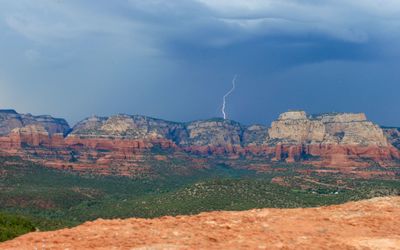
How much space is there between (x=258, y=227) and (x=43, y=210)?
128443mm

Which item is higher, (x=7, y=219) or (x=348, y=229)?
(x=348, y=229)

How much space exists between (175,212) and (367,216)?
9095 centimetres

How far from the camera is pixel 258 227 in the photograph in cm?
2688

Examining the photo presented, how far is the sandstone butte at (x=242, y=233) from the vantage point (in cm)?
2408

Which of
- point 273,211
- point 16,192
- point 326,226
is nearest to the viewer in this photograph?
point 326,226

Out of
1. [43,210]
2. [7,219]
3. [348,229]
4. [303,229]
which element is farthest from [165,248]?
[43,210]

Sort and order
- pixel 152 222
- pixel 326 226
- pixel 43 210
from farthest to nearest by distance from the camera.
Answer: pixel 43 210 → pixel 152 222 → pixel 326 226

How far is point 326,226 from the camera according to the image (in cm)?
2684

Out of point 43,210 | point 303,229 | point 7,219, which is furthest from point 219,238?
point 43,210

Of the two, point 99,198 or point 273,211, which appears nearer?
point 273,211

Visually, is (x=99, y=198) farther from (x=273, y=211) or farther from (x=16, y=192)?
(x=273, y=211)

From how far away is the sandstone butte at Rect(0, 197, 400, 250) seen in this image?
948 inches

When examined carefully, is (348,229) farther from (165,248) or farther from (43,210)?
(43,210)

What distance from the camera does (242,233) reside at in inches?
1016
